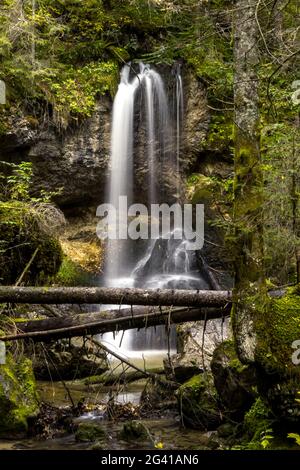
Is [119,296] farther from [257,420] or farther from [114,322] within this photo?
[257,420]

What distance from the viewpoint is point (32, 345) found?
596cm

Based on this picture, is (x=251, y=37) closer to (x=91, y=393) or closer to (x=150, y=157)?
(x=91, y=393)

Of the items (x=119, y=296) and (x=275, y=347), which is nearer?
(x=275, y=347)

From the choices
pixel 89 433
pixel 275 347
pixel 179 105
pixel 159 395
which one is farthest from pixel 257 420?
pixel 179 105

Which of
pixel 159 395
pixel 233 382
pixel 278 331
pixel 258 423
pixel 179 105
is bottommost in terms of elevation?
pixel 159 395

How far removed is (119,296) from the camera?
5.67m

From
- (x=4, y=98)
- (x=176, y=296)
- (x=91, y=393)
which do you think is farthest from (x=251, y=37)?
(x=4, y=98)

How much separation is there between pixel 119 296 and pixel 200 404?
167 cm

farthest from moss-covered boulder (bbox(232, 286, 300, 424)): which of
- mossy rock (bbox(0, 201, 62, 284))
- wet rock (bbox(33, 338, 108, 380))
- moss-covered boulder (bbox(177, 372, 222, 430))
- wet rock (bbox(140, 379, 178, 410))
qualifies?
mossy rock (bbox(0, 201, 62, 284))

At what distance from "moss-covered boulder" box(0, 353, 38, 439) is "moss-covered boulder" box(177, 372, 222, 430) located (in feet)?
5.91

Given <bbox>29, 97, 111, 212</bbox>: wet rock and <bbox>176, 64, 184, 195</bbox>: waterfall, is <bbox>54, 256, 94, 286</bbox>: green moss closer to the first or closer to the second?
<bbox>29, 97, 111, 212</bbox>: wet rock

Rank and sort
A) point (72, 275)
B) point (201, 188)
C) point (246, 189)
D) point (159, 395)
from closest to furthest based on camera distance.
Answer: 1. point (246, 189)
2. point (159, 395)
3. point (72, 275)
4. point (201, 188)

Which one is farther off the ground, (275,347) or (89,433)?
(275,347)
